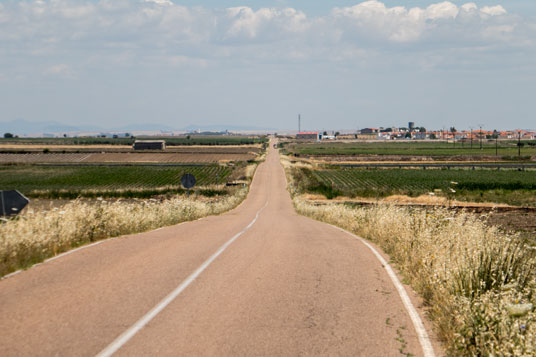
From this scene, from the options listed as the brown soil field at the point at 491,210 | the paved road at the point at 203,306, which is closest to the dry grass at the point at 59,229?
the paved road at the point at 203,306

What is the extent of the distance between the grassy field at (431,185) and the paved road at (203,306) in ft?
124

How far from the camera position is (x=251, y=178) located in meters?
86.4

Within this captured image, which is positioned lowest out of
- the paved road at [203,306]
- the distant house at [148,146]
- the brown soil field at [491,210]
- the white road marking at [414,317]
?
the brown soil field at [491,210]

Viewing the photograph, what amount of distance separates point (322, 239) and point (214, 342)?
10.7 meters

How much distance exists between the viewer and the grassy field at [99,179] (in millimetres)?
66688

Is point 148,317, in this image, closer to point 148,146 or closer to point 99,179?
point 99,179

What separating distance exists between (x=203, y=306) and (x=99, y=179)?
83.0m

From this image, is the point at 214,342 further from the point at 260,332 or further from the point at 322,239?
the point at 322,239

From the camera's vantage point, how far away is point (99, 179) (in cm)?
8625

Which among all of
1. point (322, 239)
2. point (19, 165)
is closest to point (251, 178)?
point (19, 165)

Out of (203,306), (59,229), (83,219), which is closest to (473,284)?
(203,306)

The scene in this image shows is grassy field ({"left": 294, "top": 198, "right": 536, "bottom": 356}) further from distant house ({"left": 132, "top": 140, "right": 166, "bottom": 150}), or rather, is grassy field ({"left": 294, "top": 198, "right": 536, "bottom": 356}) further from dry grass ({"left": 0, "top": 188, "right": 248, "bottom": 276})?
distant house ({"left": 132, "top": 140, "right": 166, "bottom": 150})

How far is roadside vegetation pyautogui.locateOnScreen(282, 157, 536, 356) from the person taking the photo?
5.68m

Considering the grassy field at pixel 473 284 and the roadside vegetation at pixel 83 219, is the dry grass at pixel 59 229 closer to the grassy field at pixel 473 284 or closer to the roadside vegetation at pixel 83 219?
the roadside vegetation at pixel 83 219
